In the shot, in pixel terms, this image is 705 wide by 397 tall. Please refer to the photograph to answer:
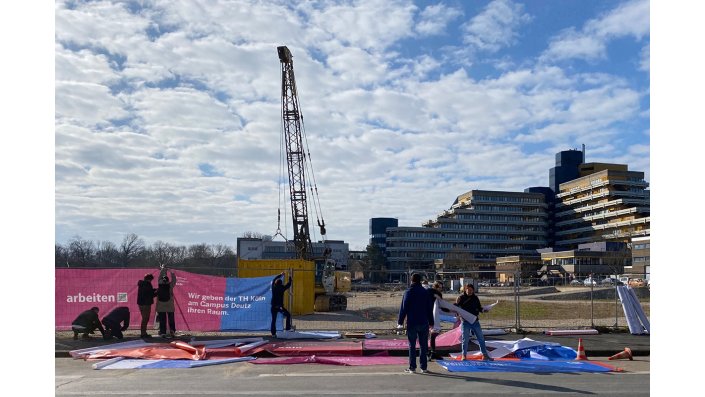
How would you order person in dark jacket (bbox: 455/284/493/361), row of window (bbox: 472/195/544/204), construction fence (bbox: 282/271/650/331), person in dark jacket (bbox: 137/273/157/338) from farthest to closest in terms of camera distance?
row of window (bbox: 472/195/544/204)
construction fence (bbox: 282/271/650/331)
person in dark jacket (bbox: 137/273/157/338)
person in dark jacket (bbox: 455/284/493/361)

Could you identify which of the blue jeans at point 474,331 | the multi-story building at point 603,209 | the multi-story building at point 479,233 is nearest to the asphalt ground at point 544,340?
the blue jeans at point 474,331

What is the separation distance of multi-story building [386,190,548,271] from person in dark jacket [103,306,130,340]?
13000 centimetres

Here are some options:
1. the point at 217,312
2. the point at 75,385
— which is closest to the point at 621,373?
the point at 75,385

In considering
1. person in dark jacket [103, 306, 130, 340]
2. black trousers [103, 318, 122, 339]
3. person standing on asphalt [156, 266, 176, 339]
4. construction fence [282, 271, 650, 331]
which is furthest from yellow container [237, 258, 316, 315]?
black trousers [103, 318, 122, 339]

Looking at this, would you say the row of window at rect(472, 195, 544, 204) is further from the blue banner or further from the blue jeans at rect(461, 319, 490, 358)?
the blue jeans at rect(461, 319, 490, 358)

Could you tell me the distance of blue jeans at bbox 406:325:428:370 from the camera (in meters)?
11.5

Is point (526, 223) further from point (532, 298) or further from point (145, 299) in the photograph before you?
point (145, 299)

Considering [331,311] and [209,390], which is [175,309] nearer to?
[209,390]

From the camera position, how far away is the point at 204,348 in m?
13.9

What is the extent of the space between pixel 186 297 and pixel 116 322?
2.00m

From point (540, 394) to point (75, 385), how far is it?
24.7 feet

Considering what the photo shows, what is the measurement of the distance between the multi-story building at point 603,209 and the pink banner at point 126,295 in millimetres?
116302

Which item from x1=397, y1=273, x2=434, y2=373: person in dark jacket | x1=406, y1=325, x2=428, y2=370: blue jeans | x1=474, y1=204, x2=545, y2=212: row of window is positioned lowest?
x1=406, y1=325, x2=428, y2=370: blue jeans

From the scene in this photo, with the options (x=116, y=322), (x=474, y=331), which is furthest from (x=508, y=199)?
(x=474, y=331)
